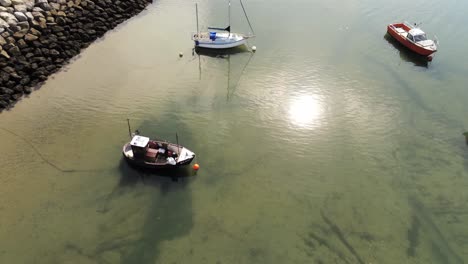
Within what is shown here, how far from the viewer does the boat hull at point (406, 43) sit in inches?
1542

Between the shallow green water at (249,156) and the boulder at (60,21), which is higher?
the boulder at (60,21)

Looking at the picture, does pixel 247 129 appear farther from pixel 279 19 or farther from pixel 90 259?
pixel 279 19

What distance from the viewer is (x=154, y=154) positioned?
25.6m

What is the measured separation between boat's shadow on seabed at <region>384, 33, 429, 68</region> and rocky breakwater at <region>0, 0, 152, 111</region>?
3804cm

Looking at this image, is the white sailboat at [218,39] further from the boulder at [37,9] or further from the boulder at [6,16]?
the boulder at [6,16]

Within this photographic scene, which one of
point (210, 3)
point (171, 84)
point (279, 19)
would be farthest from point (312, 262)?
point (210, 3)

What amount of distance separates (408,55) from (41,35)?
4571 cm

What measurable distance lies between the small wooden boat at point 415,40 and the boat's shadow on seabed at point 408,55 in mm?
548

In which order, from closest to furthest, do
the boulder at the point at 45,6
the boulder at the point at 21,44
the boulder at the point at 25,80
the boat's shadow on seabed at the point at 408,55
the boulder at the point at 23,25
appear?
the boulder at the point at 25,80, the boulder at the point at 21,44, the boulder at the point at 23,25, the boulder at the point at 45,6, the boat's shadow on seabed at the point at 408,55

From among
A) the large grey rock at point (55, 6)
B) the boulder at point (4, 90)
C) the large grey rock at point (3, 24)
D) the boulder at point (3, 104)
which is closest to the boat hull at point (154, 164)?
the boulder at point (3, 104)

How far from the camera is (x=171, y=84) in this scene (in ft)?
116

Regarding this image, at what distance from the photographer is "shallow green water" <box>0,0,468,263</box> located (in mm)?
21859

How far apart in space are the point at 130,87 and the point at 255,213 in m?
20.1

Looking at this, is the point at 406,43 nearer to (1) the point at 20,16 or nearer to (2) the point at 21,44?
(2) the point at 21,44
